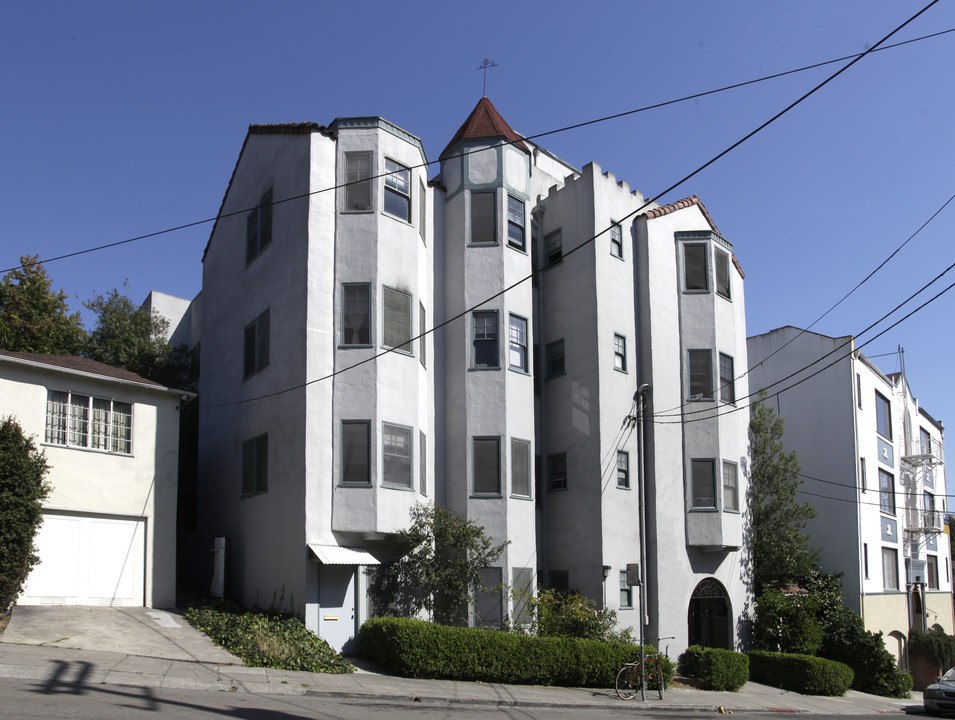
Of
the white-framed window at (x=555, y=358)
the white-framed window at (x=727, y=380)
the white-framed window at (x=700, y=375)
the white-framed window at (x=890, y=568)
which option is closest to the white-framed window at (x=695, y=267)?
the white-framed window at (x=700, y=375)

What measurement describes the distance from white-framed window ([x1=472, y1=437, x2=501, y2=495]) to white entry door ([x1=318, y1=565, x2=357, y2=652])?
4395 millimetres

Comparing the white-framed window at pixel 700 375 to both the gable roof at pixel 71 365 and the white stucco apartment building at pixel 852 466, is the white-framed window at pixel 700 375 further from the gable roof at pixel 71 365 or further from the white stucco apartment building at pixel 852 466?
the gable roof at pixel 71 365

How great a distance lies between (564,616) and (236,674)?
8677 mm

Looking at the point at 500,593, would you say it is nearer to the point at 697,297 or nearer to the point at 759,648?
the point at 759,648

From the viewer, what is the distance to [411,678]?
18.2 meters

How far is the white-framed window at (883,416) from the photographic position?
3853 centimetres

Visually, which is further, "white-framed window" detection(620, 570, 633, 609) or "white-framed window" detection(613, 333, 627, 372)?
"white-framed window" detection(613, 333, 627, 372)

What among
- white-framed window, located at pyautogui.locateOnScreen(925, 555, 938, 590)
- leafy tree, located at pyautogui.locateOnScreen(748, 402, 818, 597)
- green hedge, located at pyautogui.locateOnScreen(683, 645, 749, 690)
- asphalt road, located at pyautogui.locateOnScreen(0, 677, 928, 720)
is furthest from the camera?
white-framed window, located at pyautogui.locateOnScreen(925, 555, 938, 590)

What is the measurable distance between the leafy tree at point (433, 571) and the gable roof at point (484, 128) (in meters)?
10.9

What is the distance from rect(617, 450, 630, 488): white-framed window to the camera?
25.2 meters

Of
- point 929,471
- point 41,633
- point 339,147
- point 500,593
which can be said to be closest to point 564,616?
point 500,593

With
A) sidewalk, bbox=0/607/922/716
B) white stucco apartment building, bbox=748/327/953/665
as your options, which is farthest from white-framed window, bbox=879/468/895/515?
sidewalk, bbox=0/607/922/716

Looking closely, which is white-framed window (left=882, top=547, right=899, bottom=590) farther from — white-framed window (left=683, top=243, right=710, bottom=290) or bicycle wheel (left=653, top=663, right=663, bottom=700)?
bicycle wheel (left=653, top=663, right=663, bottom=700)

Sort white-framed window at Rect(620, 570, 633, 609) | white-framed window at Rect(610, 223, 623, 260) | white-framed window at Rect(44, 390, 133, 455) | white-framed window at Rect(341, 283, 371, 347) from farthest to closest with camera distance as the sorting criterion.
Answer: white-framed window at Rect(610, 223, 623, 260)
white-framed window at Rect(620, 570, 633, 609)
white-framed window at Rect(341, 283, 371, 347)
white-framed window at Rect(44, 390, 133, 455)
